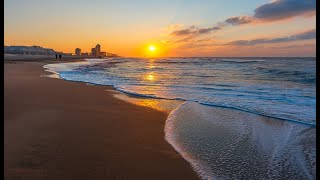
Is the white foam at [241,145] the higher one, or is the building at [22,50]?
the building at [22,50]

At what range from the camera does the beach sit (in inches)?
159

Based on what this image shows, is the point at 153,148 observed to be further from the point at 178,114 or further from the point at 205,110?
the point at 205,110

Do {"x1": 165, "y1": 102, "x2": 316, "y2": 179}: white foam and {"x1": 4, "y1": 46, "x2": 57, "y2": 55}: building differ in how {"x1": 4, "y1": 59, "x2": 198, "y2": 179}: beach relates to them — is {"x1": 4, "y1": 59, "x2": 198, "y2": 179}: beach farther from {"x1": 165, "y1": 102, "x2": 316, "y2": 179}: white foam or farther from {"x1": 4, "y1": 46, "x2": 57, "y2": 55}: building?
{"x1": 4, "y1": 46, "x2": 57, "y2": 55}: building

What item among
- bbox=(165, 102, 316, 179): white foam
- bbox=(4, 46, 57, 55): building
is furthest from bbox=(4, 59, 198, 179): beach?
bbox=(4, 46, 57, 55): building

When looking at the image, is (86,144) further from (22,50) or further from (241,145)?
(22,50)

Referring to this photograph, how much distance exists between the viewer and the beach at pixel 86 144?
4047mm

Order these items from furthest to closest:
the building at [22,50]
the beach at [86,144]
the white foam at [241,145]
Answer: the building at [22,50] → the white foam at [241,145] → the beach at [86,144]

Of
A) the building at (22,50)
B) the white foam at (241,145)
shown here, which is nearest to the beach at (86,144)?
the white foam at (241,145)

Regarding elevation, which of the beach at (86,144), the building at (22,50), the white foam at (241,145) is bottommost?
the white foam at (241,145)

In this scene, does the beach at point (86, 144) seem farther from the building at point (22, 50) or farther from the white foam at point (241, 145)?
the building at point (22, 50)

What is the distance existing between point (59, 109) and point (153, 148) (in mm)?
3985

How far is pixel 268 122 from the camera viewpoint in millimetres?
7523

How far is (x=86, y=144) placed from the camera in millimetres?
5188

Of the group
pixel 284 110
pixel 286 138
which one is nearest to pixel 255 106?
pixel 284 110
